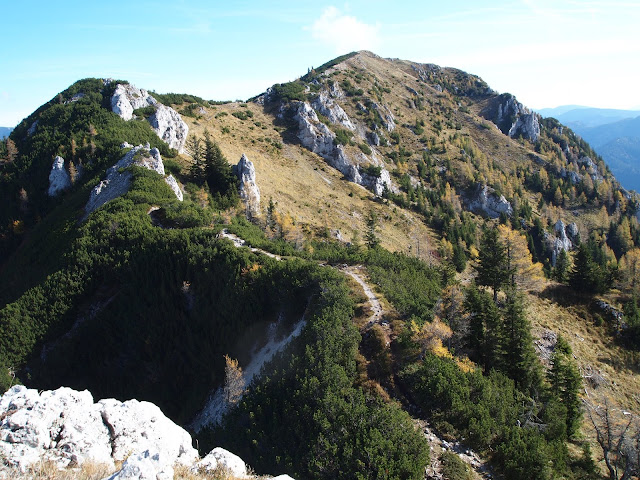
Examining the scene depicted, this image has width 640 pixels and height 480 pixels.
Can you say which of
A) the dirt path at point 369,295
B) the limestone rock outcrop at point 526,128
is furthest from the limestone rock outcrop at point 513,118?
the dirt path at point 369,295

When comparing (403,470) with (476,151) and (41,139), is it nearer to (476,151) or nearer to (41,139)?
(41,139)

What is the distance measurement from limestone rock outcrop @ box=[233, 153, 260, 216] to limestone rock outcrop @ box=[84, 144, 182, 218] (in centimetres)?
1452

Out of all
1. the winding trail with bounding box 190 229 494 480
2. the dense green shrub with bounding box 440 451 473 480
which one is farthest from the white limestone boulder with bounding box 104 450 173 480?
the winding trail with bounding box 190 229 494 480

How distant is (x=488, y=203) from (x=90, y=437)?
132 metres

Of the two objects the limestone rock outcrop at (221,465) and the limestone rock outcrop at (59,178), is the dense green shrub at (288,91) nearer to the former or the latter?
the limestone rock outcrop at (59,178)

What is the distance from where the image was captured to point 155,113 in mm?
79750

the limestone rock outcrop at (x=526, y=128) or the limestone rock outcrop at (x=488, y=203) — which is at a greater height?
the limestone rock outcrop at (x=526, y=128)

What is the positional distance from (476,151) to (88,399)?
527 feet

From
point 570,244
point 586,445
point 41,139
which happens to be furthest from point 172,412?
point 570,244

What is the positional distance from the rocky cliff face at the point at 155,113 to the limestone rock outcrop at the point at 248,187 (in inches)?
687

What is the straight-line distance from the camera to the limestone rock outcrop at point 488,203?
4887 inches

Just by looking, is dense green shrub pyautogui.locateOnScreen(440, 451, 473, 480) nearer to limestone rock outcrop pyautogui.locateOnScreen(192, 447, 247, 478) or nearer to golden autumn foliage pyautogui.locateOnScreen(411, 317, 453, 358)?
golden autumn foliage pyautogui.locateOnScreen(411, 317, 453, 358)

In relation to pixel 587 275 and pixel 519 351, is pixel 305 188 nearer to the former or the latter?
pixel 587 275

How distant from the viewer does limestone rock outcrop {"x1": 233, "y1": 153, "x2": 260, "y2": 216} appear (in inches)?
2761
